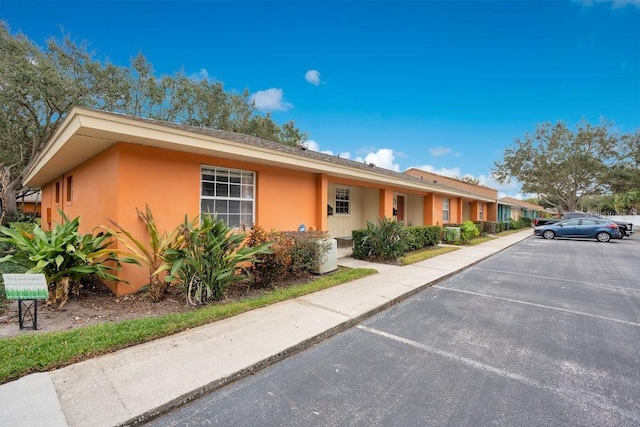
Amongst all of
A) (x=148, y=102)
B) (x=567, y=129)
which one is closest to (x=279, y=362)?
(x=148, y=102)

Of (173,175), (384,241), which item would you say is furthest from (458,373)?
(384,241)

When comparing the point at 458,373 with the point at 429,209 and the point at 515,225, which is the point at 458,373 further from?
the point at 515,225

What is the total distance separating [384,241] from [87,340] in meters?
7.58

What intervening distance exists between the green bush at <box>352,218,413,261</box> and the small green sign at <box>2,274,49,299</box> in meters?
7.61

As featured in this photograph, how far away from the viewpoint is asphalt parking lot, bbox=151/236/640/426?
2285mm

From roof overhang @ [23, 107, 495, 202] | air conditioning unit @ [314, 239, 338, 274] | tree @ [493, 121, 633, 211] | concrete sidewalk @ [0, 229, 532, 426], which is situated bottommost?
concrete sidewalk @ [0, 229, 532, 426]

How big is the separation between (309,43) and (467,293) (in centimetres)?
1251

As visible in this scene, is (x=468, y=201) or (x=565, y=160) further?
(x=565, y=160)

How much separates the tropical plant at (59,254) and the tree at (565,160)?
41.5m

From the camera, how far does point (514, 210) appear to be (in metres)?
39.9

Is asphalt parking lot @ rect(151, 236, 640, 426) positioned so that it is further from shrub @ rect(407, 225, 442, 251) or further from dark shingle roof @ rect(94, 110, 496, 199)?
shrub @ rect(407, 225, 442, 251)

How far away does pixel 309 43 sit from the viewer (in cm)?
1285

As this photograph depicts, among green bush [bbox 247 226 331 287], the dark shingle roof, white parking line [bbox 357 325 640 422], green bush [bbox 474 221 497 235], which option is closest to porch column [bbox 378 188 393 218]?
the dark shingle roof

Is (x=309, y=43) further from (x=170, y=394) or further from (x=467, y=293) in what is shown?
(x=170, y=394)
